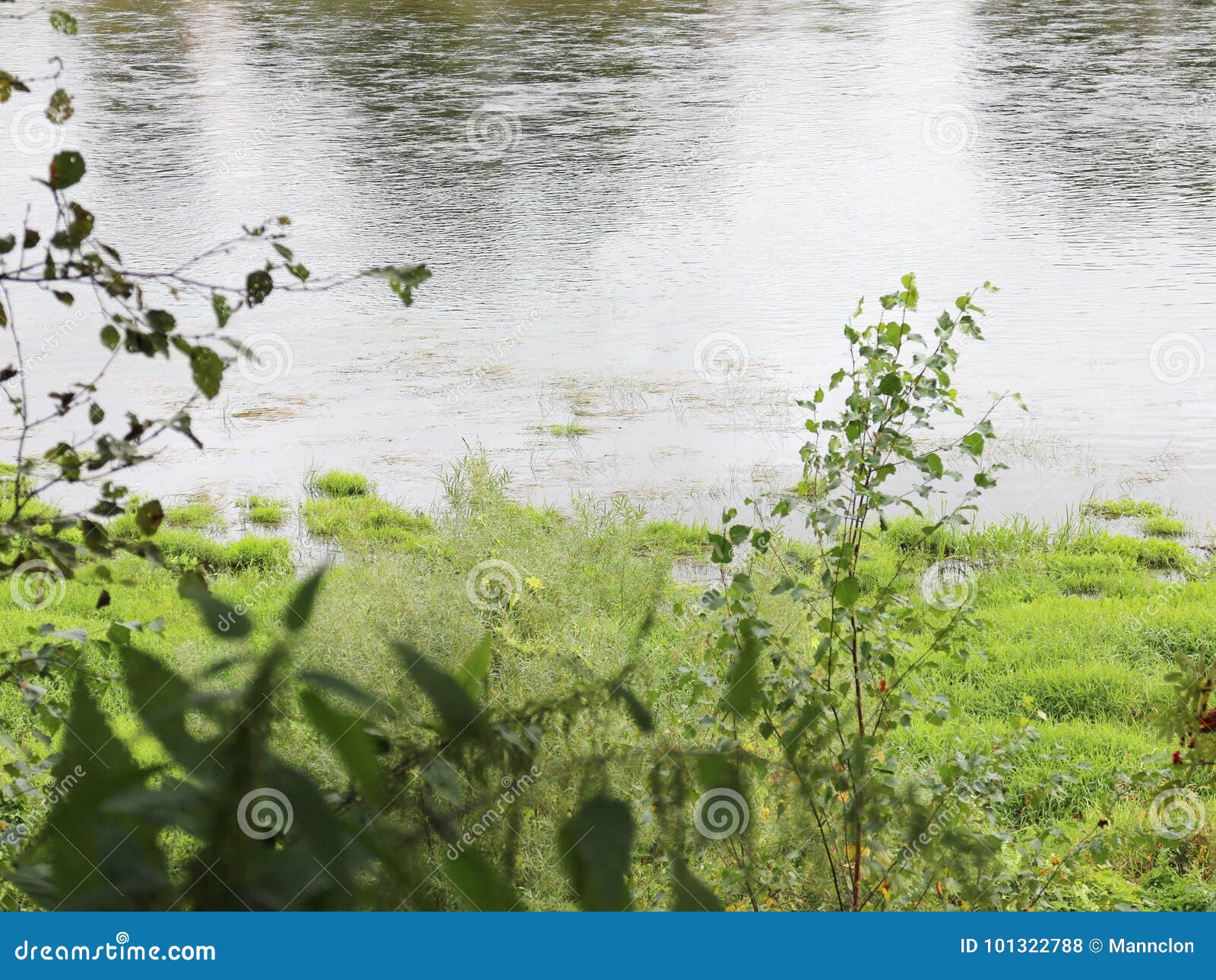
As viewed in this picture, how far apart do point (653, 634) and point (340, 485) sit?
1974 millimetres

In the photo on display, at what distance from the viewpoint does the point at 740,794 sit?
0.61 m

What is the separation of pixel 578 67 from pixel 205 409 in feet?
26.3

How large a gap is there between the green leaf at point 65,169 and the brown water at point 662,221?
148 inches

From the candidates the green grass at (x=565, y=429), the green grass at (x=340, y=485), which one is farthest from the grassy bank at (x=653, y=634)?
the green grass at (x=565, y=429)

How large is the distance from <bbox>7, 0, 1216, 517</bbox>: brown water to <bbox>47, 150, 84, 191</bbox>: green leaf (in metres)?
3.75

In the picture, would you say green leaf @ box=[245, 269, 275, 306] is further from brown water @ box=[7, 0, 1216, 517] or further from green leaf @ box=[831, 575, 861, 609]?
brown water @ box=[7, 0, 1216, 517]

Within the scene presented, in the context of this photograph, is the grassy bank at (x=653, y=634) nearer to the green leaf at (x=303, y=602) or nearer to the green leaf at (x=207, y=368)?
the green leaf at (x=303, y=602)

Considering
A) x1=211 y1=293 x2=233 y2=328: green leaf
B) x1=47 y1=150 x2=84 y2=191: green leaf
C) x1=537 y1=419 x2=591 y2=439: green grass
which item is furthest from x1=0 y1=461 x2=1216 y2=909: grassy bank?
x1=537 y1=419 x2=591 y2=439: green grass

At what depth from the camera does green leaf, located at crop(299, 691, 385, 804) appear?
0.46 meters

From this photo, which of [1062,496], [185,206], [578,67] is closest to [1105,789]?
[1062,496]

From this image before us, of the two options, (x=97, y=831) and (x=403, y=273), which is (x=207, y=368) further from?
(x=97, y=831)

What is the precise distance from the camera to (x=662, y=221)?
8.20m

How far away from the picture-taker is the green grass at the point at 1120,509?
4793 millimetres
